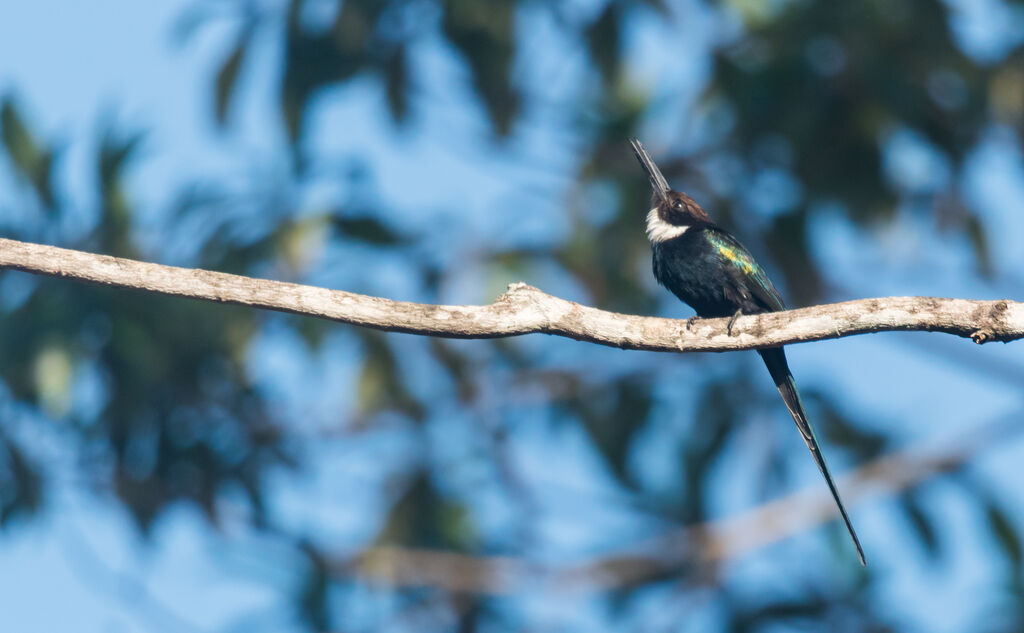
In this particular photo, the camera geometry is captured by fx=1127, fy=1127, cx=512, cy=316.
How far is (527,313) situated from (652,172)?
247 centimetres

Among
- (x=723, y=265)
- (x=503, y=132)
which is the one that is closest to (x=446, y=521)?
(x=503, y=132)

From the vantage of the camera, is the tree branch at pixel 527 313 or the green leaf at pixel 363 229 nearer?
the tree branch at pixel 527 313

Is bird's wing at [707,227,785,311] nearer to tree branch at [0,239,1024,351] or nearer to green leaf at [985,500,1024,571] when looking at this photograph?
tree branch at [0,239,1024,351]

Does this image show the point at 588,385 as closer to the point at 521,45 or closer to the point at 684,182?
the point at 684,182

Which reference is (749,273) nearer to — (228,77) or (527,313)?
(527,313)

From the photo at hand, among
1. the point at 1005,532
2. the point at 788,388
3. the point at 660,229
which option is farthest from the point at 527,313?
the point at 1005,532

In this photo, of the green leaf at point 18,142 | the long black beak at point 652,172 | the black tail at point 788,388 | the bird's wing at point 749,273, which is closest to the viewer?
the black tail at point 788,388

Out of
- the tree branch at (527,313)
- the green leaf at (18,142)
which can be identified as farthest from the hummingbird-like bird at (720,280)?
the green leaf at (18,142)

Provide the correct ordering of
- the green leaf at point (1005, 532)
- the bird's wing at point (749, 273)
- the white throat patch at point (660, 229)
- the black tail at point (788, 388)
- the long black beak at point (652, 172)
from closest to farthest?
the black tail at point (788, 388) → the bird's wing at point (749, 273) → the white throat patch at point (660, 229) → the long black beak at point (652, 172) → the green leaf at point (1005, 532)

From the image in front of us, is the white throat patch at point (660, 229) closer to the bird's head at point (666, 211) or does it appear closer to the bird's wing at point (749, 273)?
the bird's head at point (666, 211)

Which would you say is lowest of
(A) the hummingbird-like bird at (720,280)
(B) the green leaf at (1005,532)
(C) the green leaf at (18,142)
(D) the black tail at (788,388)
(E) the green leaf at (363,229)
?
(D) the black tail at (788,388)

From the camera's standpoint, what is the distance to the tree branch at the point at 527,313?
290cm

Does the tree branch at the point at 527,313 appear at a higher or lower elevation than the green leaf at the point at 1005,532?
lower

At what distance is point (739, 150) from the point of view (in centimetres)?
724
